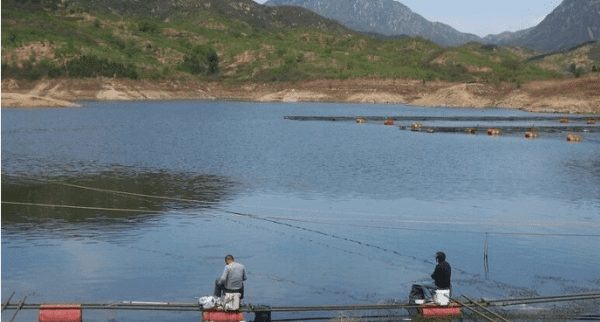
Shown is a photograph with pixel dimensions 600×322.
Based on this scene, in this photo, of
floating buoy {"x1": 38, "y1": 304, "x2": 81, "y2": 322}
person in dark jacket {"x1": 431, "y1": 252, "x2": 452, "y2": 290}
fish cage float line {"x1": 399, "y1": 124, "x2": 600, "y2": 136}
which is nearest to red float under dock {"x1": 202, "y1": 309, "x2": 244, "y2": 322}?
floating buoy {"x1": 38, "y1": 304, "x2": 81, "y2": 322}

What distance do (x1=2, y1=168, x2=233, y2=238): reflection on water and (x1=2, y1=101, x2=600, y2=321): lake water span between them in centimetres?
15

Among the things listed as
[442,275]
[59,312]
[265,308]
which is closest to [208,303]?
[265,308]

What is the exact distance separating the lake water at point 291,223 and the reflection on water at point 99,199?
15cm

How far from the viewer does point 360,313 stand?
28312 millimetres

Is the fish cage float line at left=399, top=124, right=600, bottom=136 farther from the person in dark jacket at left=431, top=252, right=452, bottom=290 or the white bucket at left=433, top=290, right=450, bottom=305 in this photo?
the white bucket at left=433, top=290, right=450, bottom=305

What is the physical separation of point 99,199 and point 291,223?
1579 cm

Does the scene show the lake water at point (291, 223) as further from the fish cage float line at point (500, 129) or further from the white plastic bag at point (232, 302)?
the fish cage float line at point (500, 129)

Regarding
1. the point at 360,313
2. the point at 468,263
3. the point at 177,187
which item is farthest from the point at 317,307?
the point at 177,187

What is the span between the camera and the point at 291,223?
153 ft

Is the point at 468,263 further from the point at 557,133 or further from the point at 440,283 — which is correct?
the point at 557,133

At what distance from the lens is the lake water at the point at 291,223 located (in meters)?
32.8

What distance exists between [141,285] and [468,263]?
16.3 metres

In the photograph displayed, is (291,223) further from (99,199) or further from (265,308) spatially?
(265,308)

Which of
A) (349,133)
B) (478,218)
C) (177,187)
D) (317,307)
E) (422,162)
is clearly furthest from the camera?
(349,133)
